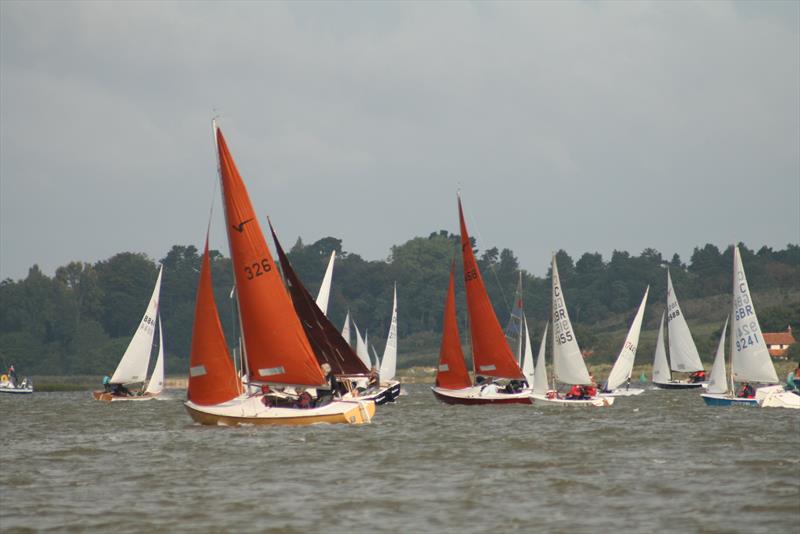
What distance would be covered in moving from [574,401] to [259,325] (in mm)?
17667

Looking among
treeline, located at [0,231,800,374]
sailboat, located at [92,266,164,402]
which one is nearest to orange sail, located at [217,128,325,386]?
sailboat, located at [92,266,164,402]

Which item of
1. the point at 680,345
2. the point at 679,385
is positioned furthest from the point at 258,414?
the point at 680,345

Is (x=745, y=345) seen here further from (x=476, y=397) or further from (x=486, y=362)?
(x=476, y=397)

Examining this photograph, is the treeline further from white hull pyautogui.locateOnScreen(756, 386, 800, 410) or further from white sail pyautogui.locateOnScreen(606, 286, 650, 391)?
white hull pyautogui.locateOnScreen(756, 386, 800, 410)

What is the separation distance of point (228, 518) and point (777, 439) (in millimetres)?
16814

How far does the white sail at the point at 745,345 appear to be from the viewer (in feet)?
155

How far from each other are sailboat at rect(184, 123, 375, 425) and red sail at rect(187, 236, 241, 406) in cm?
8

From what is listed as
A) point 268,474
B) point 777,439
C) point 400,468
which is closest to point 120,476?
point 268,474

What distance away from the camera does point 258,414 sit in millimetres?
34094

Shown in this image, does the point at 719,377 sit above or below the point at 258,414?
above

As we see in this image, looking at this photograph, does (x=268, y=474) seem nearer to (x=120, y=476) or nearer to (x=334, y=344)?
(x=120, y=476)

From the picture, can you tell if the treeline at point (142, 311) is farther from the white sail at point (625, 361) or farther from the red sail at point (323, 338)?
the red sail at point (323, 338)

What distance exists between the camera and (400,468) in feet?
87.9

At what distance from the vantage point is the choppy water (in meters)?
20.1
